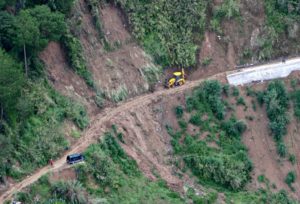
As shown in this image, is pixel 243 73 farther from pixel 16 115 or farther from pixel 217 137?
pixel 16 115

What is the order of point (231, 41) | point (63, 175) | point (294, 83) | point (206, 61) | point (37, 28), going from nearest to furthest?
point (63, 175)
point (37, 28)
point (294, 83)
point (206, 61)
point (231, 41)

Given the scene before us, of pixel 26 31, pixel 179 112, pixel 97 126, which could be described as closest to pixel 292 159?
pixel 179 112

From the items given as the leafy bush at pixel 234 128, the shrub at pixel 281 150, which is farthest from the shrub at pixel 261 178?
the leafy bush at pixel 234 128

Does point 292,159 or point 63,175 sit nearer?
point 63,175

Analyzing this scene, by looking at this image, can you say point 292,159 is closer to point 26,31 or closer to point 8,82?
point 26,31

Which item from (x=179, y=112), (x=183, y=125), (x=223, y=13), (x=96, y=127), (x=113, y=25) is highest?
(x=113, y=25)

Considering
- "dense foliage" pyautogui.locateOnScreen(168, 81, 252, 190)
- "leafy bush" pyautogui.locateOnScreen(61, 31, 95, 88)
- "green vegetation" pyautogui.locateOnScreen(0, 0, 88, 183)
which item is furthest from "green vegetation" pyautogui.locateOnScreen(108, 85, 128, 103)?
"dense foliage" pyautogui.locateOnScreen(168, 81, 252, 190)
